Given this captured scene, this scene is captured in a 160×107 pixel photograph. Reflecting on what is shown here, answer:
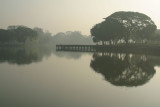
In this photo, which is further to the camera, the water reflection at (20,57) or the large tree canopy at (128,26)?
the large tree canopy at (128,26)

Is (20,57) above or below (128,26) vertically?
below

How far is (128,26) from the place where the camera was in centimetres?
7425

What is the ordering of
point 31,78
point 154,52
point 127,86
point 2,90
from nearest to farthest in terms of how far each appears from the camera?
point 2,90, point 127,86, point 31,78, point 154,52

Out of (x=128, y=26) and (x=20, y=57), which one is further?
(x=128, y=26)

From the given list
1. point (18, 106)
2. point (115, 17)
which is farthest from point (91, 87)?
point (115, 17)

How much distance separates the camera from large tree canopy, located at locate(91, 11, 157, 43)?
73438 mm

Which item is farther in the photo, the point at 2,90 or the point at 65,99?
the point at 2,90

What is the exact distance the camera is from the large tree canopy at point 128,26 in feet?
241

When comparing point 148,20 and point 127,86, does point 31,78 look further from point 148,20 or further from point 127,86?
point 148,20

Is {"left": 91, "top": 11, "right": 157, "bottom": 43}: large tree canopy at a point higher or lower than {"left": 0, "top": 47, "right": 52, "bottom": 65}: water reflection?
higher

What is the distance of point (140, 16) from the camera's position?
7525 centimetres

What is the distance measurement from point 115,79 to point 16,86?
29.2 feet

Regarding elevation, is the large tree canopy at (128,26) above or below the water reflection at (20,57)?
above

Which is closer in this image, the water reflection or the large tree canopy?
the water reflection
